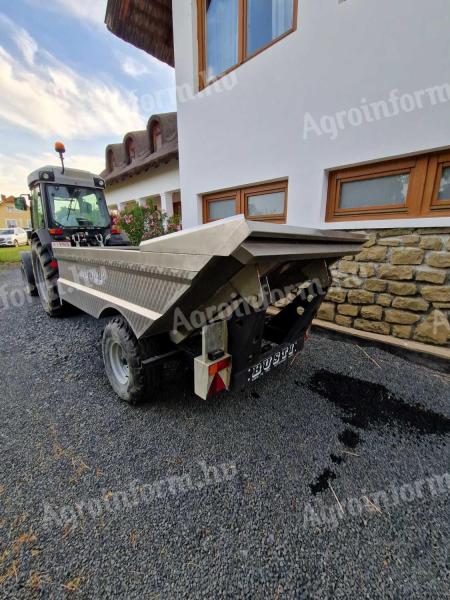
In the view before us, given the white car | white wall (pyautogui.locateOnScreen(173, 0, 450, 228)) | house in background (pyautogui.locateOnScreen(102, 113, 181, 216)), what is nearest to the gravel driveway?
white wall (pyautogui.locateOnScreen(173, 0, 450, 228))

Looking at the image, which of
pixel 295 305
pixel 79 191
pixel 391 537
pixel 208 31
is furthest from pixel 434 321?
pixel 208 31

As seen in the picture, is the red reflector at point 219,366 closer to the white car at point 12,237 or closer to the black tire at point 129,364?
the black tire at point 129,364

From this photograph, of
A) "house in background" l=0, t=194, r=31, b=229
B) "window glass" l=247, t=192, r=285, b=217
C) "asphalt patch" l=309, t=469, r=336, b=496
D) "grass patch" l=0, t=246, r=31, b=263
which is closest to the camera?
"asphalt patch" l=309, t=469, r=336, b=496

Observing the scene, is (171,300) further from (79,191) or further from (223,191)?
(79,191)

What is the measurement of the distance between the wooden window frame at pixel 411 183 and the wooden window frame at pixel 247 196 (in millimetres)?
904

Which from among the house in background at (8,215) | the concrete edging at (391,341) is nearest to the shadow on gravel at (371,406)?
the concrete edging at (391,341)

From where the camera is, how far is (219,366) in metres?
1.74

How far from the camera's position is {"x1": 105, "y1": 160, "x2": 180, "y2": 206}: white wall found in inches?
346

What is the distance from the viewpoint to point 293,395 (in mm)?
2541

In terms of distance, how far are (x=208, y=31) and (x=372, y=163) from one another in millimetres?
4430

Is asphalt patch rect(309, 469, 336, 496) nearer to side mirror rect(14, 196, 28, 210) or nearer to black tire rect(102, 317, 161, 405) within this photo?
black tire rect(102, 317, 161, 405)

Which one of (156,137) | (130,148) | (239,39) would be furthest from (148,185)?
(239,39)

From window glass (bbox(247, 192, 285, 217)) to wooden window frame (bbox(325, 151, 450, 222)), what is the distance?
0.95 meters

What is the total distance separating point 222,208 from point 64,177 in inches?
117
